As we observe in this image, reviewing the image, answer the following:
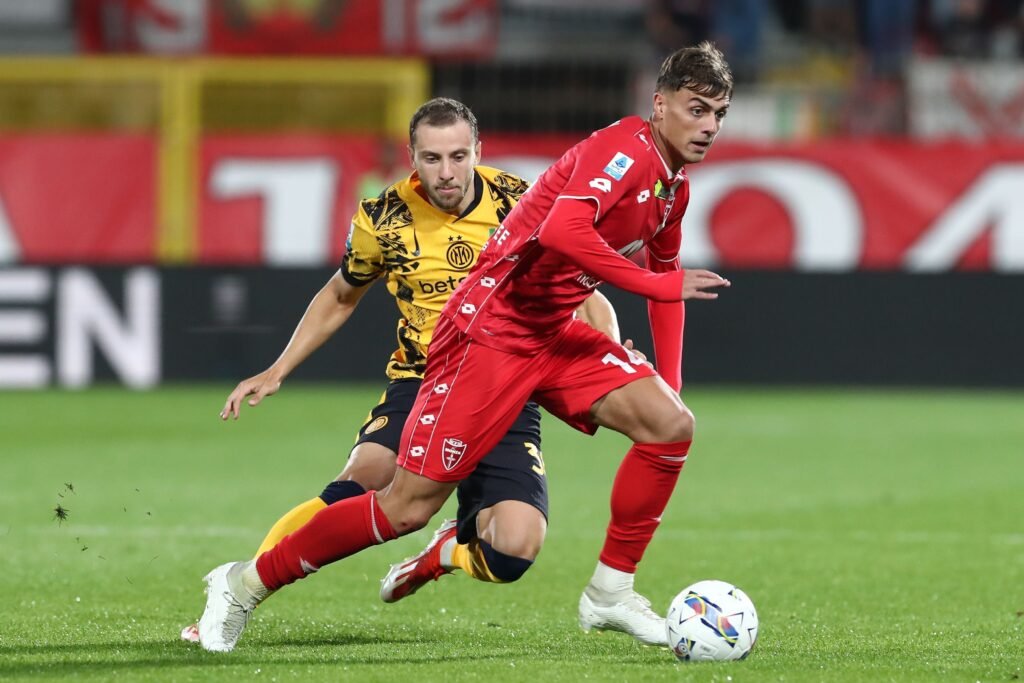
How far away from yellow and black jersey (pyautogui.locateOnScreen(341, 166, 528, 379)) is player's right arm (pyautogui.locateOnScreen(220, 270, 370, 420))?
51 mm

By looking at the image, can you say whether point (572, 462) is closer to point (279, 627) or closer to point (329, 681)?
point (279, 627)

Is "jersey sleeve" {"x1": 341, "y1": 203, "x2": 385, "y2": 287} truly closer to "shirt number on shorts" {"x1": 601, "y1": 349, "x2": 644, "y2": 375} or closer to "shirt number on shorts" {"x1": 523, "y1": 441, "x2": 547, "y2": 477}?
"shirt number on shorts" {"x1": 523, "y1": 441, "x2": 547, "y2": 477}

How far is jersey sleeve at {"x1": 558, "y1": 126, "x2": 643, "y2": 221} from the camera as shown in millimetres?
5082

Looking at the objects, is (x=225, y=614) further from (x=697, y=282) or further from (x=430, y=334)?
(x=697, y=282)

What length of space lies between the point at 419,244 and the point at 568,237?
1.00 metres

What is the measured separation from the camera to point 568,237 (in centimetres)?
500

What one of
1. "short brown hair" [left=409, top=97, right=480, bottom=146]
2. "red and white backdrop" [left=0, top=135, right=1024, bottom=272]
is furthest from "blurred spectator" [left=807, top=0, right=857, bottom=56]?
"short brown hair" [left=409, top=97, right=480, bottom=146]

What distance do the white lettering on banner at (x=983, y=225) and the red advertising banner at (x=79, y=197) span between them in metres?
7.28

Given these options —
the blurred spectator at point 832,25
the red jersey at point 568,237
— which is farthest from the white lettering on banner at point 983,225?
the red jersey at point 568,237

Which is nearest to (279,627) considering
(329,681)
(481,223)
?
(329,681)

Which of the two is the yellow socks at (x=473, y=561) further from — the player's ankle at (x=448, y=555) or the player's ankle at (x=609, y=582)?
the player's ankle at (x=609, y=582)

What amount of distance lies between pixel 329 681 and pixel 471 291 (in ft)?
4.25

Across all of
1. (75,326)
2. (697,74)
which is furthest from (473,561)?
(75,326)

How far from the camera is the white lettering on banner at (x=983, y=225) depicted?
15.8 meters
